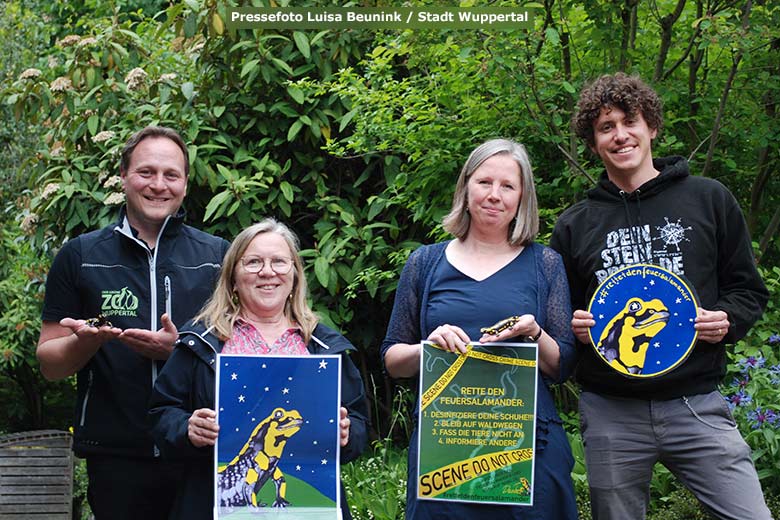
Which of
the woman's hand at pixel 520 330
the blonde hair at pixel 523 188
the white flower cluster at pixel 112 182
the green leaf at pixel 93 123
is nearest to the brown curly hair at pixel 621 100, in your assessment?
the blonde hair at pixel 523 188

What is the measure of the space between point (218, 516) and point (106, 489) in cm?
74

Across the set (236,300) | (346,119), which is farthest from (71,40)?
(236,300)

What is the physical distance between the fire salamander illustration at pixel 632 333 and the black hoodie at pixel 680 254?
8 cm

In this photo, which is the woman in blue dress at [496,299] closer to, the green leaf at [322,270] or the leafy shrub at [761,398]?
the leafy shrub at [761,398]

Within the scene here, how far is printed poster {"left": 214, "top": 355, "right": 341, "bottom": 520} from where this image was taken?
321 centimetres

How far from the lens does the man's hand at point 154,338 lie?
3531mm

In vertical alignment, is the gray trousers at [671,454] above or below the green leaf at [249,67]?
below

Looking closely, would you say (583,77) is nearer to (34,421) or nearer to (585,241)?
(585,241)

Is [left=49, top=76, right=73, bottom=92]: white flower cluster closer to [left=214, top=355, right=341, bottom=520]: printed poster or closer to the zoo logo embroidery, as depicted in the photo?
the zoo logo embroidery

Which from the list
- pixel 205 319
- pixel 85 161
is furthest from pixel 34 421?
pixel 205 319

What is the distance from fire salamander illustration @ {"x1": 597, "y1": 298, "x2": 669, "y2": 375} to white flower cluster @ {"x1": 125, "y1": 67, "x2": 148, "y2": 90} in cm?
488

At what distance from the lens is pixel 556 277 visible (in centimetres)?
356

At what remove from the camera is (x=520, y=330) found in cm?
333

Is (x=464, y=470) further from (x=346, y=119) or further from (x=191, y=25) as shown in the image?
(x=191, y=25)
